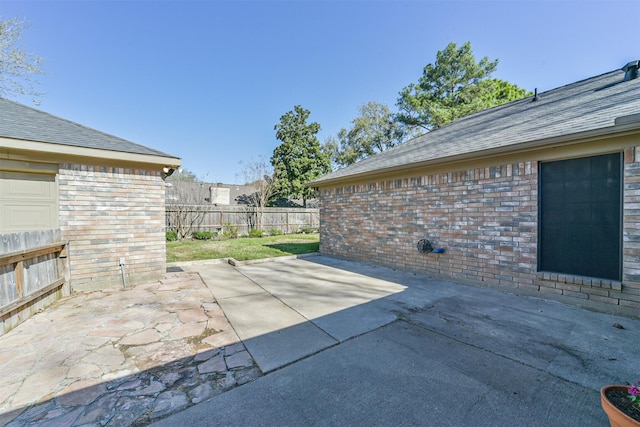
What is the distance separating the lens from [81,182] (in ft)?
15.6

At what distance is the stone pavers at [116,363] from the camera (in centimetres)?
188

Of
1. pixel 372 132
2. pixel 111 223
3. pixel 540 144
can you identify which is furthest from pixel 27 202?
pixel 372 132

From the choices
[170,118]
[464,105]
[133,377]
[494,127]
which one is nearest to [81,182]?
[133,377]

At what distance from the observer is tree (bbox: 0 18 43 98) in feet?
27.4

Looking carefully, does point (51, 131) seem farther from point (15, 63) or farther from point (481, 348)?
point (481, 348)

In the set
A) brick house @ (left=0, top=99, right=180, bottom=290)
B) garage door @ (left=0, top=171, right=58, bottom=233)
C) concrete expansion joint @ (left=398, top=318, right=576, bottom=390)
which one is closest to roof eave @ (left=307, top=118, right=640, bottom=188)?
concrete expansion joint @ (left=398, top=318, right=576, bottom=390)

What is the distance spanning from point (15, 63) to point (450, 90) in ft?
76.6

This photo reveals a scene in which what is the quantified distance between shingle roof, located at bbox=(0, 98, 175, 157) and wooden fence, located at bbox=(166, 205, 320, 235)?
8.34 m

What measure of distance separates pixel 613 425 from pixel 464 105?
2074cm

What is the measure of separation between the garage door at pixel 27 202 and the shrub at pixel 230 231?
9957mm

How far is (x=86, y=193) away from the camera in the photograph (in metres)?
4.81

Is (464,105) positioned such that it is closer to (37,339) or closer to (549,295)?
(549,295)

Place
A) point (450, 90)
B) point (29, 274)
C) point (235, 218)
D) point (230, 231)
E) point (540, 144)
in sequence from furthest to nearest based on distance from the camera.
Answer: point (450, 90) < point (235, 218) < point (230, 231) < point (540, 144) < point (29, 274)

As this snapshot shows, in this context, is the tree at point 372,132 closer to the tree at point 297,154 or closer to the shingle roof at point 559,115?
the tree at point 297,154
